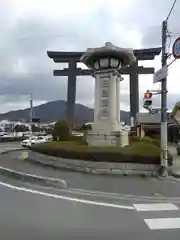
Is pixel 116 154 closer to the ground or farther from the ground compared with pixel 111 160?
farther from the ground

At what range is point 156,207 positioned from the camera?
1010 cm

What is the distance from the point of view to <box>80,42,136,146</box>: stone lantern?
22.9 meters

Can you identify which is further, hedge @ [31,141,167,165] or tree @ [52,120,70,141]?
tree @ [52,120,70,141]

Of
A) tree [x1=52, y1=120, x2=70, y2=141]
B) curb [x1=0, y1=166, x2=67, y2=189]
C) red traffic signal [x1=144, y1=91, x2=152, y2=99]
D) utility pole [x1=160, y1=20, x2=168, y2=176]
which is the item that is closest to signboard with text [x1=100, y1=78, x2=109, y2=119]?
tree [x1=52, y1=120, x2=70, y2=141]

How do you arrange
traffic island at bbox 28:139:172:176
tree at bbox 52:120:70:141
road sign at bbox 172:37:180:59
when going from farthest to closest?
tree at bbox 52:120:70:141
traffic island at bbox 28:139:172:176
road sign at bbox 172:37:180:59

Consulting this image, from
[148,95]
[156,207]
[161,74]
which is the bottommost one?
[156,207]

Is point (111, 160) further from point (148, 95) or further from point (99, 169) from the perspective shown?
point (148, 95)

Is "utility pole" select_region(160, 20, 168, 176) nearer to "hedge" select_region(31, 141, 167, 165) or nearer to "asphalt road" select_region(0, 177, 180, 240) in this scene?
"hedge" select_region(31, 141, 167, 165)

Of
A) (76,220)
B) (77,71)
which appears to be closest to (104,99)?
(76,220)

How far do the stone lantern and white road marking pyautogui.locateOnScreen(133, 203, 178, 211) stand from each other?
12.2 metres

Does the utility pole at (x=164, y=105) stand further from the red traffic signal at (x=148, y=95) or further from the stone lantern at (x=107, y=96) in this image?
the stone lantern at (x=107, y=96)

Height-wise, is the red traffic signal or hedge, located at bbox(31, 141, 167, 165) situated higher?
the red traffic signal

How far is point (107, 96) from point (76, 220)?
50.9ft

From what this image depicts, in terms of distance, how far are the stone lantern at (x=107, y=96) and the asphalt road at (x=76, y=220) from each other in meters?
11.9
